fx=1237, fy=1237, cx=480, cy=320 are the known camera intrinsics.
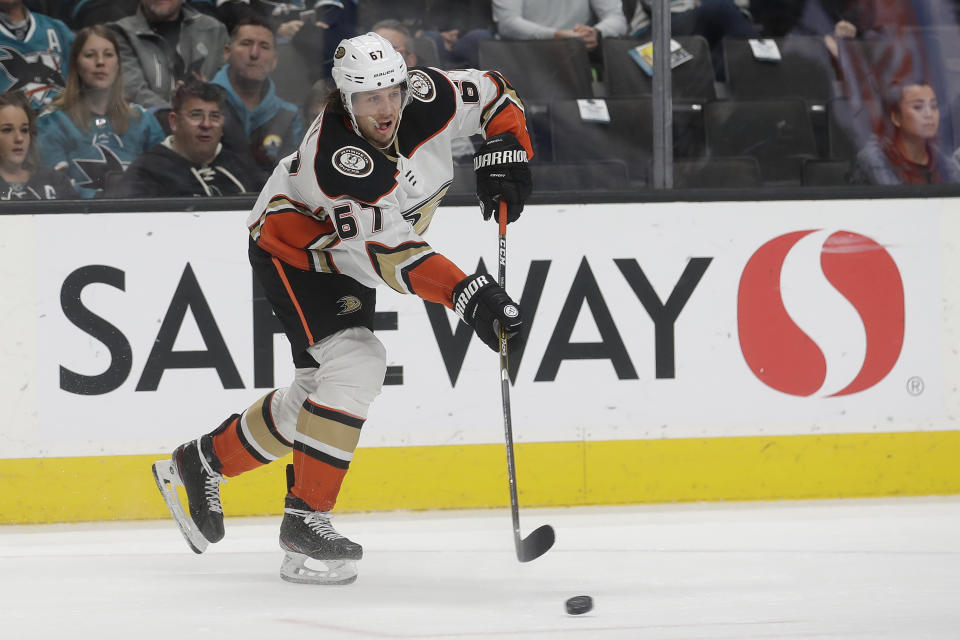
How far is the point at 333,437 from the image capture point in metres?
2.69

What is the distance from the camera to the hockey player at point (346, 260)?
8.21ft

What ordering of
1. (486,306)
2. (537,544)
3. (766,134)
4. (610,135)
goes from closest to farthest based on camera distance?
(486,306) < (537,544) < (610,135) < (766,134)

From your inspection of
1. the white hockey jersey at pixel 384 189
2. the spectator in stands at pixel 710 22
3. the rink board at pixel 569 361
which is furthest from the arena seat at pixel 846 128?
the white hockey jersey at pixel 384 189

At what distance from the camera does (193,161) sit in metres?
3.56

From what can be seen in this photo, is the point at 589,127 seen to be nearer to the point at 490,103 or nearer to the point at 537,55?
the point at 537,55

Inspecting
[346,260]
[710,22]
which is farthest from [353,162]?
[710,22]

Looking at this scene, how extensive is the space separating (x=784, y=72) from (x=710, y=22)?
11.3 inches

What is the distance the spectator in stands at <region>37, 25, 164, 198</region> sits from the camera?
350 cm

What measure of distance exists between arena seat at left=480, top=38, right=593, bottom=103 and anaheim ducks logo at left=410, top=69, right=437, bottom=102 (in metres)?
1.05

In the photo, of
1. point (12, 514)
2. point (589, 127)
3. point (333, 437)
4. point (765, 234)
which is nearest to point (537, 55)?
point (589, 127)

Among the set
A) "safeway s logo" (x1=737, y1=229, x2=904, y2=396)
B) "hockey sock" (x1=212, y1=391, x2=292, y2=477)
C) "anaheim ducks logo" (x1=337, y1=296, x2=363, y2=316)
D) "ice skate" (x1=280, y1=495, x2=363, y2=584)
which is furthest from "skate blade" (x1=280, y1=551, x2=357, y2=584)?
"safeway s logo" (x1=737, y1=229, x2=904, y2=396)

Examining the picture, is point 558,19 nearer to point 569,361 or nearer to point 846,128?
point 846,128

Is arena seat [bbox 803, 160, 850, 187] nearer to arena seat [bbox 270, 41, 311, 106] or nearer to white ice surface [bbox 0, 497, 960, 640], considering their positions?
white ice surface [bbox 0, 497, 960, 640]

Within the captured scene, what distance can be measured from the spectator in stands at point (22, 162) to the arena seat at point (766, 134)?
191 centimetres
